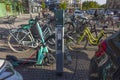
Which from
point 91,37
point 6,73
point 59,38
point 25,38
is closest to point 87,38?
point 91,37

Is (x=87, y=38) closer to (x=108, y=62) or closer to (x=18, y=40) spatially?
(x=18, y=40)

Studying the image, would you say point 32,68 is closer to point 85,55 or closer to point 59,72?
point 59,72

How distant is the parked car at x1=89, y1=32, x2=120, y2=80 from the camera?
2.80 meters

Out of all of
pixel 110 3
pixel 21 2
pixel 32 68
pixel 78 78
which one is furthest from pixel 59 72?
pixel 110 3

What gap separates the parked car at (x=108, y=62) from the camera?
2.80 metres

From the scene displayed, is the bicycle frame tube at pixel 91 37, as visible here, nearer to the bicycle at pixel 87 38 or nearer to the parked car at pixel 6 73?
the bicycle at pixel 87 38

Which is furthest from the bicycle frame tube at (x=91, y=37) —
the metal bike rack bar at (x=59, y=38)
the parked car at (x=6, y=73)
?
the parked car at (x=6, y=73)

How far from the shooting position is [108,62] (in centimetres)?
299

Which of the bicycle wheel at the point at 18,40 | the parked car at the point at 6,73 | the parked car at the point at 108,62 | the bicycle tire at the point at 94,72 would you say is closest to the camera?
the parked car at the point at 6,73

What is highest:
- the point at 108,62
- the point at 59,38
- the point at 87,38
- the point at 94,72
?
the point at 108,62

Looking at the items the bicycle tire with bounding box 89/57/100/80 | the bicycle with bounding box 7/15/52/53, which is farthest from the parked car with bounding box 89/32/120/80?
the bicycle with bounding box 7/15/52/53

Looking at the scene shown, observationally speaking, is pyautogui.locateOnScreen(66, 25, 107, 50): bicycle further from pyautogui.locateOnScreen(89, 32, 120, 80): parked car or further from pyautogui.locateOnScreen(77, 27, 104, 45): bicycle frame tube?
pyautogui.locateOnScreen(89, 32, 120, 80): parked car

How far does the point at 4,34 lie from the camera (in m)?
11.2

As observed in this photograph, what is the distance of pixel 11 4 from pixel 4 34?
89.8 ft
